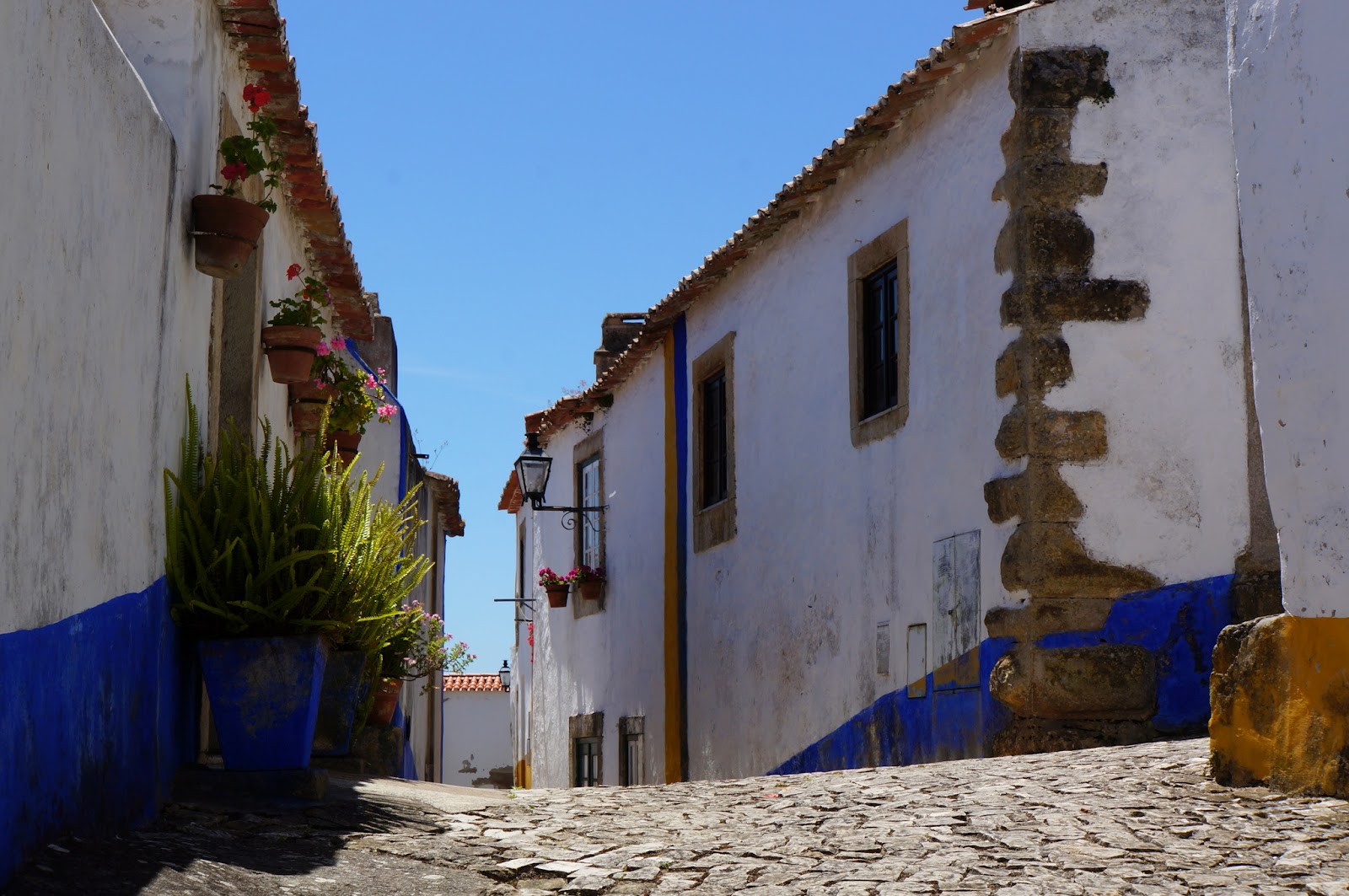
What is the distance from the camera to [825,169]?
10.5m

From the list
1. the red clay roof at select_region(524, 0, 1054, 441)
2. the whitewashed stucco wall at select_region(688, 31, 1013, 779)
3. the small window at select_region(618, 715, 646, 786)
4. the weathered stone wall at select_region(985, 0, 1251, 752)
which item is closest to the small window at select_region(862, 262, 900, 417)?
the whitewashed stucco wall at select_region(688, 31, 1013, 779)

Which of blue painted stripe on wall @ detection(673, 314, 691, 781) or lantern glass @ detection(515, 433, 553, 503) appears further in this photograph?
lantern glass @ detection(515, 433, 553, 503)

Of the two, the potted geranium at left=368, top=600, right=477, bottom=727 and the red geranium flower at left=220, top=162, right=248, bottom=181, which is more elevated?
the red geranium flower at left=220, top=162, right=248, bottom=181

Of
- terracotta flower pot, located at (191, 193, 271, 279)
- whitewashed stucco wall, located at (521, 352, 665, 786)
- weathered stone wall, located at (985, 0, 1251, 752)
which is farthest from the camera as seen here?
whitewashed stucco wall, located at (521, 352, 665, 786)

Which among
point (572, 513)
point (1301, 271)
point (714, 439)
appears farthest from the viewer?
point (572, 513)

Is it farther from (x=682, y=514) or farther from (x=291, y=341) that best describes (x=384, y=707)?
(x=682, y=514)

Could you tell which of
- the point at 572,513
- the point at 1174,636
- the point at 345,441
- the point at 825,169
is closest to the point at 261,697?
the point at 345,441

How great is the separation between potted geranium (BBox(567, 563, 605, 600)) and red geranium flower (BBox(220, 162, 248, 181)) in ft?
36.3

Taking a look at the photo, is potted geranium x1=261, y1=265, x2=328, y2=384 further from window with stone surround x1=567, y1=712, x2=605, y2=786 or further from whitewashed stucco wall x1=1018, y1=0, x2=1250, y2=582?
window with stone surround x1=567, y1=712, x2=605, y2=786

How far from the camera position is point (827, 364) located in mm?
11055

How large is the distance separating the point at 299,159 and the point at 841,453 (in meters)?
4.14

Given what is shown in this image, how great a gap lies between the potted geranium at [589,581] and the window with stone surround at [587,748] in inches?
49.4

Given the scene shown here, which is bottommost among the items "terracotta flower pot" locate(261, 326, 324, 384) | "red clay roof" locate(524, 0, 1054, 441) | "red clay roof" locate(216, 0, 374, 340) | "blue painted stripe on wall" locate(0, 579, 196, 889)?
"blue painted stripe on wall" locate(0, 579, 196, 889)

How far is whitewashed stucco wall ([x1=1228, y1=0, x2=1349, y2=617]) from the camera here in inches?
207
